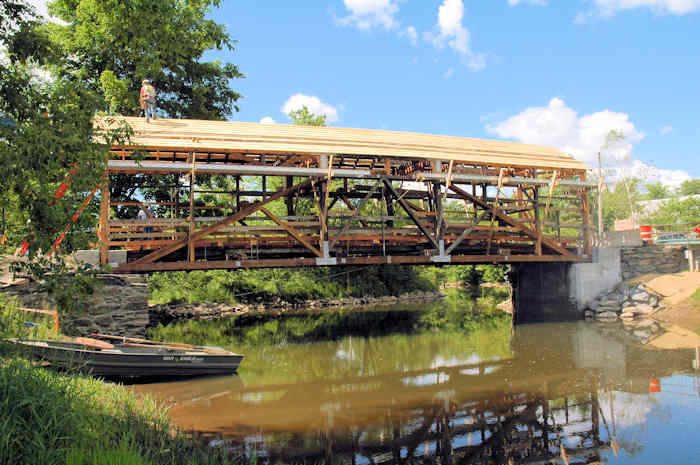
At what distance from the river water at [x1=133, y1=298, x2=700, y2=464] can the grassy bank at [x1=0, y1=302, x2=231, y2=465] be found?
1.14 meters

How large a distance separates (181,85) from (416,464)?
2251cm

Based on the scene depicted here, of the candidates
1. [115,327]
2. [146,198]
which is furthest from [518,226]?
[146,198]

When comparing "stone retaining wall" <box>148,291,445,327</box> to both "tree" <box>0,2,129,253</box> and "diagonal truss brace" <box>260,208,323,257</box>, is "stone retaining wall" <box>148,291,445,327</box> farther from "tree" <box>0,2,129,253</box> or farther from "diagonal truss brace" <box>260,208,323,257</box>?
"tree" <box>0,2,129,253</box>

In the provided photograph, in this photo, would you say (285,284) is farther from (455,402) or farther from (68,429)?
(68,429)

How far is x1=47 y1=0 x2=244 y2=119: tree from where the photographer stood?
2012 cm

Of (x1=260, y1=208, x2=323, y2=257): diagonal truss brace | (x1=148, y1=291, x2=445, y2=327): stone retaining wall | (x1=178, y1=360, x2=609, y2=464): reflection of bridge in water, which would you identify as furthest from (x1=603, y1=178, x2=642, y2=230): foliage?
(x1=178, y1=360, x2=609, y2=464): reflection of bridge in water

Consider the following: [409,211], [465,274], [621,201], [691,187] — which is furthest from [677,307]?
[691,187]

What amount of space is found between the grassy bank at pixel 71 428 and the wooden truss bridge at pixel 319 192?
7.81 m

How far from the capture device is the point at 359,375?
1277cm

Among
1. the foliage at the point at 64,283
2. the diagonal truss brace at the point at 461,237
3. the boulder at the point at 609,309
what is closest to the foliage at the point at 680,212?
the boulder at the point at 609,309

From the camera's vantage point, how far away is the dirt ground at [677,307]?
633 inches

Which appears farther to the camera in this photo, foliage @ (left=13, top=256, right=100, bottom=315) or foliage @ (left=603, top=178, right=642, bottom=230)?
foliage @ (left=603, top=178, right=642, bottom=230)

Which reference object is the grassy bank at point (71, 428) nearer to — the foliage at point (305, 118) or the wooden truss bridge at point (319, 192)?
the wooden truss bridge at point (319, 192)

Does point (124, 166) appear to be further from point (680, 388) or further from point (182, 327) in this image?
point (680, 388)
